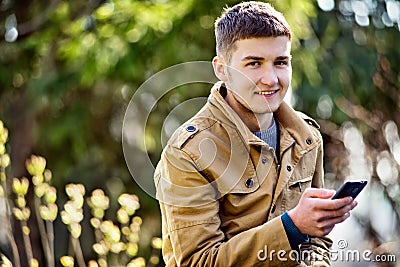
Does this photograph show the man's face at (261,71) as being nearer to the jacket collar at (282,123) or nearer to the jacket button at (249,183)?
the jacket collar at (282,123)

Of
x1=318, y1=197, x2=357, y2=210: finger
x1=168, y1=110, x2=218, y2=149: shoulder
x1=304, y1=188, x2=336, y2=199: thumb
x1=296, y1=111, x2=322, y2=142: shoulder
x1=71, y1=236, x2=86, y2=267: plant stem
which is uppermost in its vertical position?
x1=168, y1=110, x2=218, y2=149: shoulder

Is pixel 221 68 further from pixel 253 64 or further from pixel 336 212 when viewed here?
pixel 336 212

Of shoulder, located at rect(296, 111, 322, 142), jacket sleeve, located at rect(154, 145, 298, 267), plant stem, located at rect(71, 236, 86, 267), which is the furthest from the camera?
plant stem, located at rect(71, 236, 86, 267)

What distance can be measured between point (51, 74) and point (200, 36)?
1.52m

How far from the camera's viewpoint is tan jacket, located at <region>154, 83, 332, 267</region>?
2248mm

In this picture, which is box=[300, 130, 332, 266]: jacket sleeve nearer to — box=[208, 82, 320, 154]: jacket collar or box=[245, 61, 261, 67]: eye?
box=[208, 82, 320, 154]: jacket collar

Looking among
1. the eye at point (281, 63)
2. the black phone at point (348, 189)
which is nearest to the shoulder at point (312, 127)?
the eye at point (281, 63)

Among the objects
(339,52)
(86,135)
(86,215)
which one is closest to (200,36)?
(339,52)

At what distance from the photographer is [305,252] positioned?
7.84 ft

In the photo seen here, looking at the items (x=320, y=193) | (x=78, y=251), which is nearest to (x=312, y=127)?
(x=320, y=193)

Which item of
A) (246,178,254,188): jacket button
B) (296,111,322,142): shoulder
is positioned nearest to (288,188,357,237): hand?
(246,178,254,188): jacket button

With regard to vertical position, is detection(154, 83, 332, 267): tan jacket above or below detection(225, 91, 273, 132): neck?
below

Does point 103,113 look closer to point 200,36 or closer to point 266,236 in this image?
point 200,36

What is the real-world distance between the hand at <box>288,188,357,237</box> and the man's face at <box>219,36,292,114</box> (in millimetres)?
341
